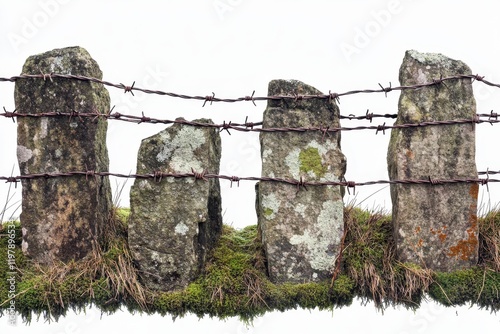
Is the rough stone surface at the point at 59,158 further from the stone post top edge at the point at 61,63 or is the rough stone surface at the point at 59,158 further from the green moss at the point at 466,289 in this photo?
the green moss at the point at 466,289

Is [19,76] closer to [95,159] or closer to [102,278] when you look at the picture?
[95,159]

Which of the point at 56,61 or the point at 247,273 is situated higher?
the point at 56,61

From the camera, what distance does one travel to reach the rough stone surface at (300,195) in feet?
27.5

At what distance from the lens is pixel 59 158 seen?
27.6 feet

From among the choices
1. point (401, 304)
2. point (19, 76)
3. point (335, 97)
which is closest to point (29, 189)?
point (19, 76)

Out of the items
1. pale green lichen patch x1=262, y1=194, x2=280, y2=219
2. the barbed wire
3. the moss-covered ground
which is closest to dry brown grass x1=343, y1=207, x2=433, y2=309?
the moss-covered ground

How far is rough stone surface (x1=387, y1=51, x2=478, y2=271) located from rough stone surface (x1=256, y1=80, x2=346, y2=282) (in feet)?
1.95

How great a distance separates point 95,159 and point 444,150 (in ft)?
10.3

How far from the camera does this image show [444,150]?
8.50 metres

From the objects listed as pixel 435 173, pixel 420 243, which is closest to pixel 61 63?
pixel 435 173

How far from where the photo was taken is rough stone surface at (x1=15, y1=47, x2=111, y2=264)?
27.6ft

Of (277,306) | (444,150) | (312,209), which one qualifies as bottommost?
(277,306)

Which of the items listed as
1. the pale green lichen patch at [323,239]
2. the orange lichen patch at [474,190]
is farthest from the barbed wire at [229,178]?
the pale green lichen patch at [323,239]

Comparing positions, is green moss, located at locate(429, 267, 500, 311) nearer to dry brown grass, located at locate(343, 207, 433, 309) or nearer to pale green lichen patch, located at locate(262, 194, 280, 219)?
dry brown grass, located at locate(343, 207, 433, 309)
